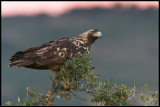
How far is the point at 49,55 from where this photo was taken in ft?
29.8

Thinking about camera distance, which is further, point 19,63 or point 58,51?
point 58,51

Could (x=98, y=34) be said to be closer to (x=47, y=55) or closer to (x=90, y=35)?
(x=90, y=35)

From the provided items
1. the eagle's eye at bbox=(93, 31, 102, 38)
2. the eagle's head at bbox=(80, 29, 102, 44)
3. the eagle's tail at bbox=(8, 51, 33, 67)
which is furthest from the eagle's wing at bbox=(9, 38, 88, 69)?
the eagle's eye at bbox=(93, 31, 102, 38)

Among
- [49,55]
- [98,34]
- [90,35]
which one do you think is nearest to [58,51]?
[49,55]

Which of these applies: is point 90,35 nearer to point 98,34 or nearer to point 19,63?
point 98,34

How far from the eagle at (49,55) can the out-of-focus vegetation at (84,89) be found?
0.71 m

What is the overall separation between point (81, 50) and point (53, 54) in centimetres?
105

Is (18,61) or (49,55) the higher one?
(49,55)

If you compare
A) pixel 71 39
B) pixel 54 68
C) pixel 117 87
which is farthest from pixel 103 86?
pixel 71 39

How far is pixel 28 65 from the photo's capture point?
9031 millimetres

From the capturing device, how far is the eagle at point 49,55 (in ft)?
29.0

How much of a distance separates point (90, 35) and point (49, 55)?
2176 mm

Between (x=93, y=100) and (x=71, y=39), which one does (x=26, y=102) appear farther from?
(x=71, y=39)

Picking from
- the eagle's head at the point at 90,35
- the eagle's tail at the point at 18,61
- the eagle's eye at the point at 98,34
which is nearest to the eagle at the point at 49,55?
the eagle's tail at the point at 18,61
